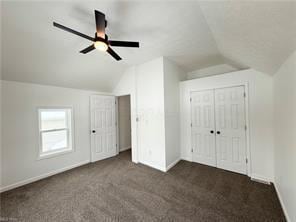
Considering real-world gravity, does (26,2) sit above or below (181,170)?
above

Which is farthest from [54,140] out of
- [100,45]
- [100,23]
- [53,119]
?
[100,23]

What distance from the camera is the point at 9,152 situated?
250 centimetres

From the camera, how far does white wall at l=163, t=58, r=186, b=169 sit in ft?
10.4

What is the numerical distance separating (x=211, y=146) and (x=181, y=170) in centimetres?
106

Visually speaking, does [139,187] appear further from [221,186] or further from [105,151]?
[105,151]

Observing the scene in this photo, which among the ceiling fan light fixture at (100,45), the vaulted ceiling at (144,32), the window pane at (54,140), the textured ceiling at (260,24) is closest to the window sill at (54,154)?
the window pane at (54,140)

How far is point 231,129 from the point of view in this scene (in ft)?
9.73

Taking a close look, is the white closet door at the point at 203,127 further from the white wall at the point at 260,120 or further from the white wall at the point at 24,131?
the white wall at the point at 24,131

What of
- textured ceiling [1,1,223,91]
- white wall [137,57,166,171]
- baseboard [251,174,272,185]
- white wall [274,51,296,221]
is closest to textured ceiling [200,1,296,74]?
white wall [274,51,296,221]

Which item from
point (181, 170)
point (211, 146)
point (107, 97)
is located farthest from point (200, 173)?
point (107, 97)

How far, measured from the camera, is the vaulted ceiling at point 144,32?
126 cm

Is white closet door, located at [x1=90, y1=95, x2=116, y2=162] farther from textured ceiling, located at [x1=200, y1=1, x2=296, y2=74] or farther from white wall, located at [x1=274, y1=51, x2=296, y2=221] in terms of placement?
white wall, located at [x1=274, y1=51, x2=296, y2=221]

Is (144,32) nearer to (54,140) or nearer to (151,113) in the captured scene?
(151,113)

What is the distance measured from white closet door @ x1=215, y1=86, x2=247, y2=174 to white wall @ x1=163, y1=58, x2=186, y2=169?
1.06 m
